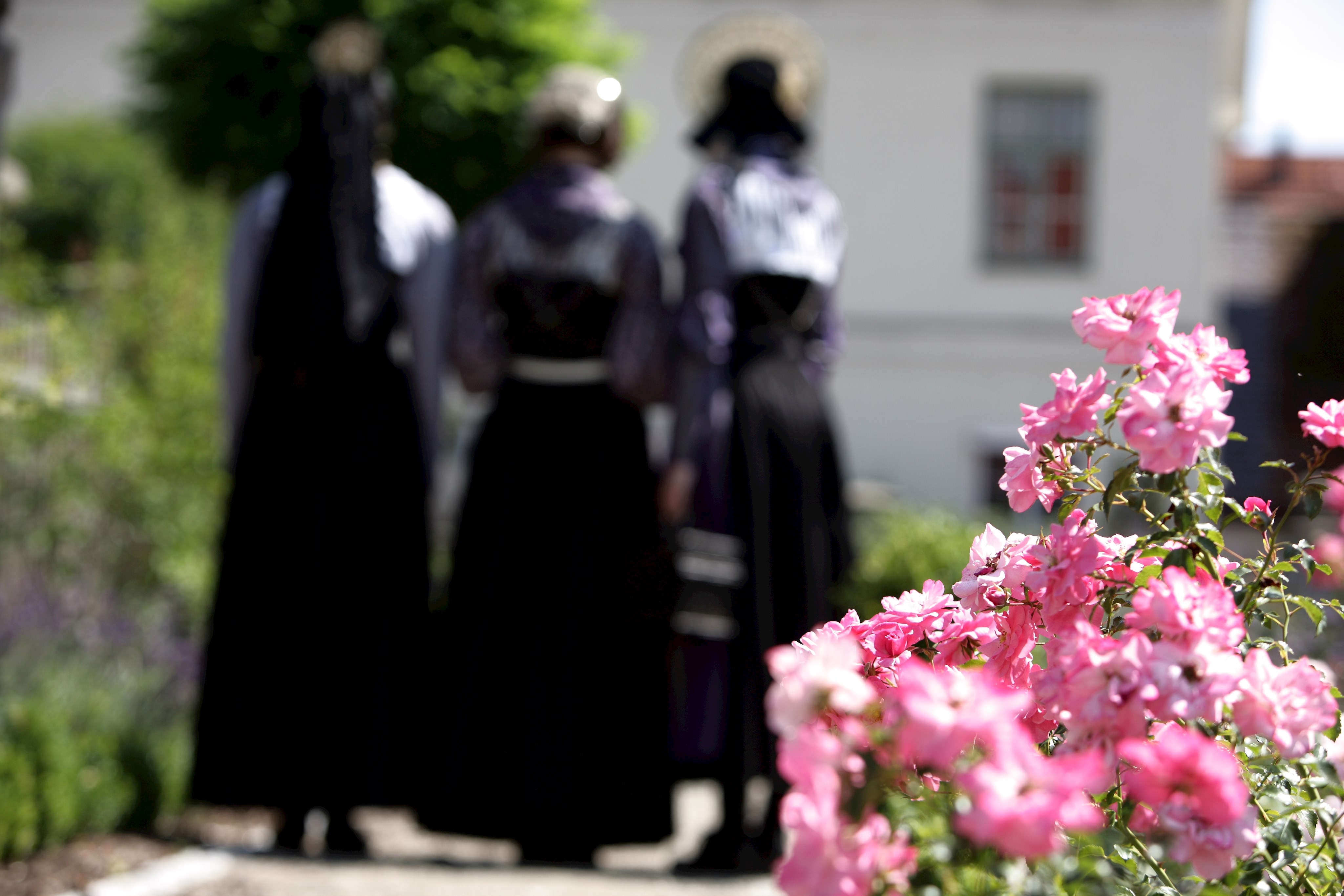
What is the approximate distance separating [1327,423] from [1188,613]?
330mm

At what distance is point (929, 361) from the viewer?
49.2ft

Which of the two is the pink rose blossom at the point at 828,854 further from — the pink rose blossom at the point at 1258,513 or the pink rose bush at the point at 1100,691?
the pink rose blossom at the point at 1258,513

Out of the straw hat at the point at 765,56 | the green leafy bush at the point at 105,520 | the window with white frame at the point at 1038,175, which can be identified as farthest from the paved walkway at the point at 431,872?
the window with white frame at the point at 1038,175

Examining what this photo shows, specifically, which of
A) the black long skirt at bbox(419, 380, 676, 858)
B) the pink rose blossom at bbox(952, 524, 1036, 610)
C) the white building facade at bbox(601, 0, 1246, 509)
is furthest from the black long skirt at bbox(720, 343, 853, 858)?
the white building facade at bbox(601, 0, 1246, 509)

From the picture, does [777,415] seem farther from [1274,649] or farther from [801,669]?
[801,669]

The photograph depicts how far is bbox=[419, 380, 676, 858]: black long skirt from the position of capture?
3.83 metres

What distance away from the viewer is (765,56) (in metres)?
4.30

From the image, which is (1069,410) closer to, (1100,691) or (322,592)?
(1100,691)

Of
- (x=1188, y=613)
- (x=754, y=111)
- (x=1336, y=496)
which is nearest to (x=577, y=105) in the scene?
(x=754, y=111)

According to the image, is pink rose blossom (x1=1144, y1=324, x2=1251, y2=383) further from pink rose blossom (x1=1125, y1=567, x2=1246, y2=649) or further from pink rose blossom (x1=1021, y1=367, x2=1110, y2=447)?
pink rose blossom (x1=1125, y1=567, x2=1246, y2=649)

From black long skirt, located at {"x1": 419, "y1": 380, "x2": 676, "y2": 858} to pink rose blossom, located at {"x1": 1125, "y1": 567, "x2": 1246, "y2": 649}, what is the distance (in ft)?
9.40

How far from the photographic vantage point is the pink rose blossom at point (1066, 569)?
1.17 m

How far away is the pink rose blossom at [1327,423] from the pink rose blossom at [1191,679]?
1.03 feet

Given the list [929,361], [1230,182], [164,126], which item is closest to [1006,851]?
[164,126]
